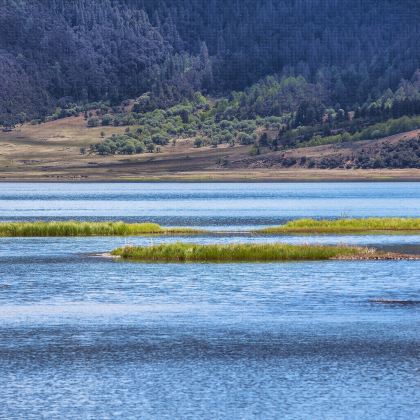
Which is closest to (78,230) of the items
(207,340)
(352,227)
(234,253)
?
(352,227)

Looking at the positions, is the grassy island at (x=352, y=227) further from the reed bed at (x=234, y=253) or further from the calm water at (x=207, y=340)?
the calm water at (x=207, y=340)

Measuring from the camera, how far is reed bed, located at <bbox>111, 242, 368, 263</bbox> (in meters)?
80.6

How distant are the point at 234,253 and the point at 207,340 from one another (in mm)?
30091

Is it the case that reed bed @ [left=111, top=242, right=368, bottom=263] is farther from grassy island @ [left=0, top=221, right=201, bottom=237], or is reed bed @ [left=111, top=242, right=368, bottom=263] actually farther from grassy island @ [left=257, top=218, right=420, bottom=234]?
grassy island @ [left=0, top=221, right=201, bottom=237]

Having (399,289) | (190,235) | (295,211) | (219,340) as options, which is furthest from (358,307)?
(295,211)

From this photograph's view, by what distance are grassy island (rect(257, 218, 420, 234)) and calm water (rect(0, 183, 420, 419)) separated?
25.2 meters

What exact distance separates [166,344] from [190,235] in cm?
5650

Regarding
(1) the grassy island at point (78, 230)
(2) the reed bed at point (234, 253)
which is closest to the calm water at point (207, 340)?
(2) the reed bed at point (234, 253)

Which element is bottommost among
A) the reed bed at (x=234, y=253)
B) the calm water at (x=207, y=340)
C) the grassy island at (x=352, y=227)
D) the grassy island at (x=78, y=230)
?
the grassy island at (x=352, y=227)

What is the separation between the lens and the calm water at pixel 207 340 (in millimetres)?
39500

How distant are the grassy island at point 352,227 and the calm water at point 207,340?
25.2m

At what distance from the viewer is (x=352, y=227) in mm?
109188

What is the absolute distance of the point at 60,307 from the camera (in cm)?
6106

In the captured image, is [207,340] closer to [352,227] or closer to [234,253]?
[234,253]
